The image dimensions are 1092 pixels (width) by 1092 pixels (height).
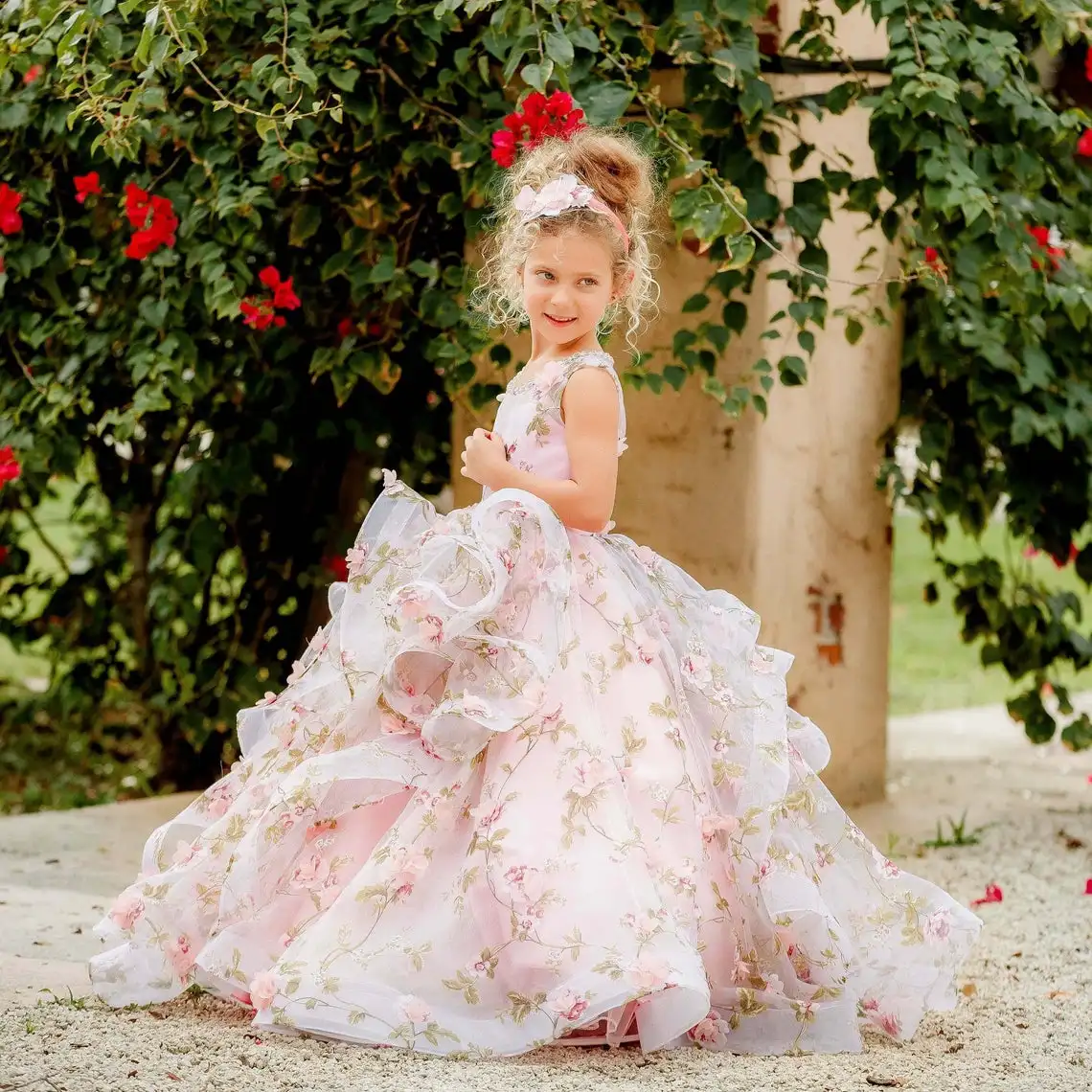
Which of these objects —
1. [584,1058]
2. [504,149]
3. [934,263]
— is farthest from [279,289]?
[584,1058]

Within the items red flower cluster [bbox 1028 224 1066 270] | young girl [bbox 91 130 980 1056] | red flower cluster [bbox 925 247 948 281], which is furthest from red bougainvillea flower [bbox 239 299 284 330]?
red flower cluster [bbox 1028 224 1066 270]

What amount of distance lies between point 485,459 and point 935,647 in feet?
21.4

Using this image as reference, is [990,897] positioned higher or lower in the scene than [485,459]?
lower

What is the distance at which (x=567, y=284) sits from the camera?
240 centimetres

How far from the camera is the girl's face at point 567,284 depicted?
2.39 metres

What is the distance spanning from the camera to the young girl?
7.09 ft

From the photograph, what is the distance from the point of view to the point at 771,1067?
2148 millimetres

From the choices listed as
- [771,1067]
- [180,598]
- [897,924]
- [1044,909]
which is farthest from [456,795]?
[180,598]

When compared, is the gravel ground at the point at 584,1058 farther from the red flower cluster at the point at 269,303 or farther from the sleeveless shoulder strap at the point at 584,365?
the red flower cluster at the point at 269,303

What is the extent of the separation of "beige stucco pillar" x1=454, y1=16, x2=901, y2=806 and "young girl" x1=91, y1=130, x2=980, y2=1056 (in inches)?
42.1

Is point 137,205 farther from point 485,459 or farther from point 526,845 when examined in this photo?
point 526,845

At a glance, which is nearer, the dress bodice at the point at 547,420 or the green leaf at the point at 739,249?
the dress bodice at the point at 547,420

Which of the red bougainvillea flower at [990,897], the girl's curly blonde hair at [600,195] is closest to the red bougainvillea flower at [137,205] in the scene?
the girl's curly blonde hair at [600,195]

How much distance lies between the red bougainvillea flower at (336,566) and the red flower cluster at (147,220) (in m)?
1.09
